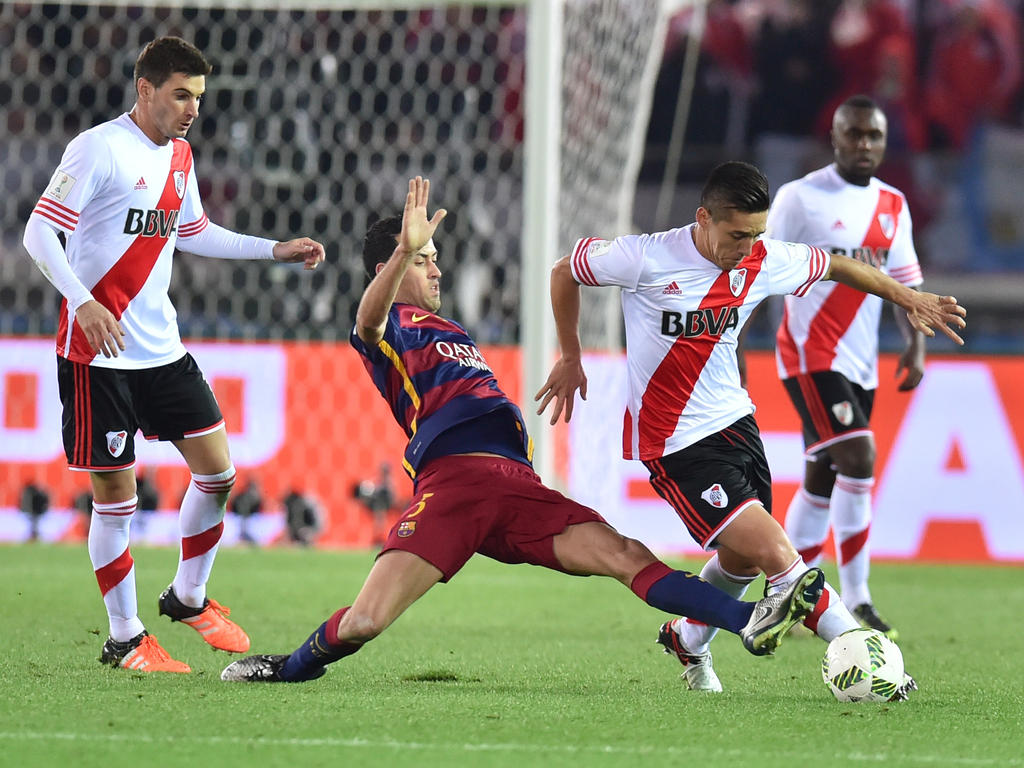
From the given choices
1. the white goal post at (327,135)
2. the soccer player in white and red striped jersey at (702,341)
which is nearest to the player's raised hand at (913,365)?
the soccer player in white and red striped jersey at (702,341)

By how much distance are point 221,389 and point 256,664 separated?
17.7 feet

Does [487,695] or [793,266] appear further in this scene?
[793,266]

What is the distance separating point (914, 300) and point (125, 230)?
2577 mm

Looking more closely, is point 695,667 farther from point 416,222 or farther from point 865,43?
point 865,43

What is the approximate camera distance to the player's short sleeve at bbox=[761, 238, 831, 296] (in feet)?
15.4

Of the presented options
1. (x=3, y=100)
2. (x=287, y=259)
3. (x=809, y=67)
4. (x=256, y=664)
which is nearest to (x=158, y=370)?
(x=287, y=259)

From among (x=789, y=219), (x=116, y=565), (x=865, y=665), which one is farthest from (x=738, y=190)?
(x=116, y=565)

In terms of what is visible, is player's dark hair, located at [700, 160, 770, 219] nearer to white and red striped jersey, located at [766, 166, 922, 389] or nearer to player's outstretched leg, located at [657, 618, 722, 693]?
player's outstretched leg, located at [657, 618, 722, 693]

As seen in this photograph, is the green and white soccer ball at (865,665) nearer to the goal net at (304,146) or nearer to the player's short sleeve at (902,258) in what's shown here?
the player's short sleeve at (902,258)

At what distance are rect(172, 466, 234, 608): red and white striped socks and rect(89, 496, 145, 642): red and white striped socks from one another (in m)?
0.24

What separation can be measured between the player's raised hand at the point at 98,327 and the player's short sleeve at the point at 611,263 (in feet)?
4.64

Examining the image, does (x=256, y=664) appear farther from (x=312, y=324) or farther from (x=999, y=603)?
(x=312, y=324)

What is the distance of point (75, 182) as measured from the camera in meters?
4.86

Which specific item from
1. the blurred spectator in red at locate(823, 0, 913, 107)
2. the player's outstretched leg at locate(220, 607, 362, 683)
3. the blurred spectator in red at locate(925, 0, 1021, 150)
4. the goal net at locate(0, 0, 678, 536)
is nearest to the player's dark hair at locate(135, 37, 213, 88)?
the player's outstretched leg at locate(220, 607, 362, 683)
